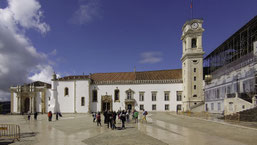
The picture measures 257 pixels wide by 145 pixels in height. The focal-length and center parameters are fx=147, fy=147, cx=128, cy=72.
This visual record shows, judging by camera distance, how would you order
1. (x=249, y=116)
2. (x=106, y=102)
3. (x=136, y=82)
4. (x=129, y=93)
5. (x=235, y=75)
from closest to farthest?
(x=249, y=116) → (x=235, y=75) → (x=129, y=93) → (x=136, y=82) → (x=106, y=102)

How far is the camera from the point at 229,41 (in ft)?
105

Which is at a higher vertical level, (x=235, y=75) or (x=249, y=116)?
(x=235, y=75)

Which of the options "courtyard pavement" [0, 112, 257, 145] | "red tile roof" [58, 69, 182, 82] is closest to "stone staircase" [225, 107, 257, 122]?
"courtyard pavement" [0, 112, 257, 145]

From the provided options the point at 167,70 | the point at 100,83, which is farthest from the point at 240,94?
the point at 100,83

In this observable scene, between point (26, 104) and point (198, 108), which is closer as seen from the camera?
point (198, 108)

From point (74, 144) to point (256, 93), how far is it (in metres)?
24.6

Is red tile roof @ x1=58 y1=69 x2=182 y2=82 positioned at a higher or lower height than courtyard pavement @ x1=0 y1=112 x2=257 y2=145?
higher

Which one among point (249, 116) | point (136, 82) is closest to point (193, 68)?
point (136, 82)

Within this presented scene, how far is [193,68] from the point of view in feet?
114

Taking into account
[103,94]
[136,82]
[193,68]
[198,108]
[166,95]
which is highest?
[193,68]

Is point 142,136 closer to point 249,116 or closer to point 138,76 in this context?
point 249,116

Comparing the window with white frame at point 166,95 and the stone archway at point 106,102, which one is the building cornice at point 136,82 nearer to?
the window with white frame at point 166,95

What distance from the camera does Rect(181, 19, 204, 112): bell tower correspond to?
1329 inches

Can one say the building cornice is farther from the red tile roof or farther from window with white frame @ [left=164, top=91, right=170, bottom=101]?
window with white frame @ [left=164, top=91, right=170, bottom=101]
